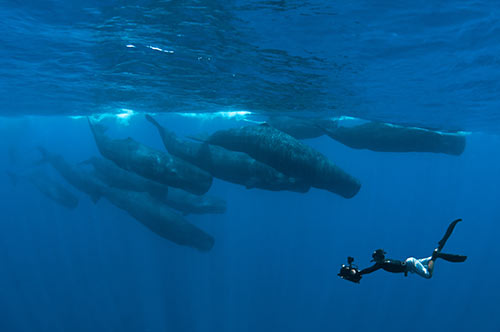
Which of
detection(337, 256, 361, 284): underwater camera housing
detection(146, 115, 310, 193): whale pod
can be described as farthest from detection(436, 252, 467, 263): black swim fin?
detection(146, 115, 310, 193): whale pod

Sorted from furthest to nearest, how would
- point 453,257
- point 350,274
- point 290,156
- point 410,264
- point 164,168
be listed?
point 164,168 → point 290,156 → point 350,274 → point 410,264 → point 453,257

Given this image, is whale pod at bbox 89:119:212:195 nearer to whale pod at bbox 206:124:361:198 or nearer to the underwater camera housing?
whale pod at bbox 206:124:361:198

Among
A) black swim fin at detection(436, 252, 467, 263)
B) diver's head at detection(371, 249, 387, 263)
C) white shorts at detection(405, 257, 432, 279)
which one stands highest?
black swim fin at detection(436, 252, 467, 263)

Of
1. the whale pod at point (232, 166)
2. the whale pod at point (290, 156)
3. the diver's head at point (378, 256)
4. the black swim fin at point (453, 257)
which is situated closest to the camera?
the black swim fin at point (453, 257)

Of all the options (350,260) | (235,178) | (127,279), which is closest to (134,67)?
(235,178)

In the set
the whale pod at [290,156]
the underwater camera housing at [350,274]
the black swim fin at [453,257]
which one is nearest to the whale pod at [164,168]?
the whale pod at [290,156]

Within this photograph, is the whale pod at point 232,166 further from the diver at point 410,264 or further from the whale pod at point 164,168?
the diver at point 410,264

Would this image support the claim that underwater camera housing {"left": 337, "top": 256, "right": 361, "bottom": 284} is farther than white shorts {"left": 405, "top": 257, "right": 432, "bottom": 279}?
Yes

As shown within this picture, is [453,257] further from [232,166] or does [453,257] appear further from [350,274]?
[232,166]

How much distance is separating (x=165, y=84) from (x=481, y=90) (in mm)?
16975

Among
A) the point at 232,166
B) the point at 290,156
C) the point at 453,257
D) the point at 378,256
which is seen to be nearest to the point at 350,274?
the point at 378,256

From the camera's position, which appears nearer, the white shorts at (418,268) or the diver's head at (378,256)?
the white shorts at (418,268)

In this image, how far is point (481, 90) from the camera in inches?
671

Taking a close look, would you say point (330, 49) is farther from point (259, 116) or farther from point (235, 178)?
point (259, 116)
